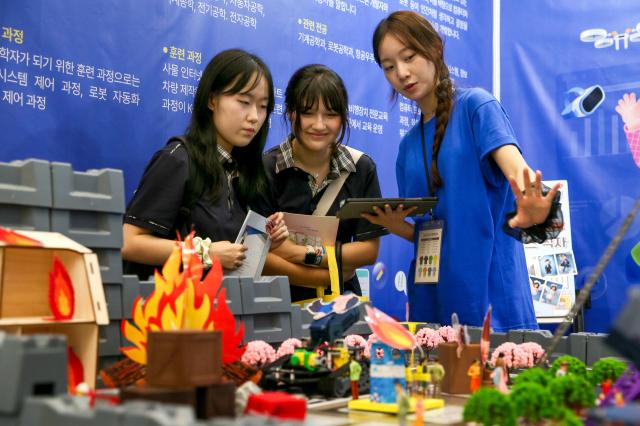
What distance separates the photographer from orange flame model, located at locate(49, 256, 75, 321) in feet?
3.45

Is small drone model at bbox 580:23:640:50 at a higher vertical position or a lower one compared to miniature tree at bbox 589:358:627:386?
higher

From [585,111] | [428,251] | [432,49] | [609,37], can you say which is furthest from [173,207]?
[609,37]

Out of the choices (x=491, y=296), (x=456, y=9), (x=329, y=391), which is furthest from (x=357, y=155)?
(x=456, y=9)

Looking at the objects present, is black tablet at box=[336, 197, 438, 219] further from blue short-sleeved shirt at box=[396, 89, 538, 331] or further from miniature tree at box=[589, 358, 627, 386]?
miniature tree at box=[589, 358, 627, 386]

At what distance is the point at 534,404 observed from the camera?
83 cm

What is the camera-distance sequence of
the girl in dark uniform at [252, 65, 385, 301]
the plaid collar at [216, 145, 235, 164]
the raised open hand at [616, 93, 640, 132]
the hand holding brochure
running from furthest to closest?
the raised open hand at [616, 93, 640, 132] < the girl in dark uniform at [252, 65, 385, 301] < the plaid collar at [216, 145, 235, 164] < the hand holding brochure

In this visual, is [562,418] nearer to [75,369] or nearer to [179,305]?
[179,305]

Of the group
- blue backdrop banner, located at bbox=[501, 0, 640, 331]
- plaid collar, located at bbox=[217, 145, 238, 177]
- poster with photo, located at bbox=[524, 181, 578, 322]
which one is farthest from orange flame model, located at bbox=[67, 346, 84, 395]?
blue backdrop banner, located at bbox=[501, 0, 640, 331]

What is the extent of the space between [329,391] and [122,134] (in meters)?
1.37

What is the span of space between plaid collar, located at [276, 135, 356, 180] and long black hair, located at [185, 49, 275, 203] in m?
0.19

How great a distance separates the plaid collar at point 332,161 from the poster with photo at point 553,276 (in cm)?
181

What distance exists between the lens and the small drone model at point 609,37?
3.62 m

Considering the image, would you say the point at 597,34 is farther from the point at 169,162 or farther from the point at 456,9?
the point at 169,162

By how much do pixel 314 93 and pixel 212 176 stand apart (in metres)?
0.43
